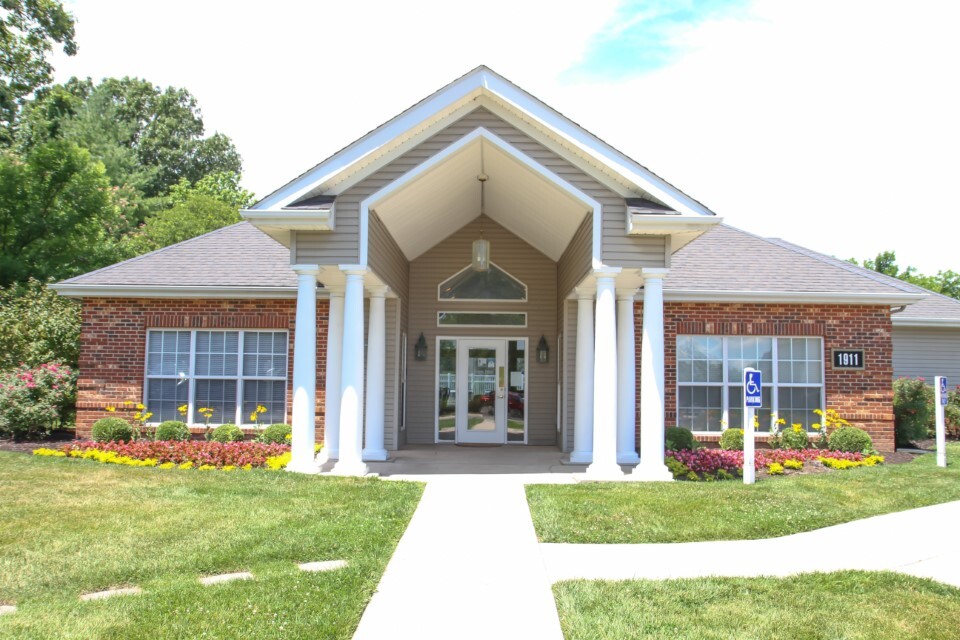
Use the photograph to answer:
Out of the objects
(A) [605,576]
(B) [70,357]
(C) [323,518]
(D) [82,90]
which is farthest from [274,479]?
(D) [82,90]

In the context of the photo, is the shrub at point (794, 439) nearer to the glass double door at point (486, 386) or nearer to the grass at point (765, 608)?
the glass double door at point (486, 386)

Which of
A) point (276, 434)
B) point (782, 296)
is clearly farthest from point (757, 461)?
point (276, 434)

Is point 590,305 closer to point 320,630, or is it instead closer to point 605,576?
point 605,576

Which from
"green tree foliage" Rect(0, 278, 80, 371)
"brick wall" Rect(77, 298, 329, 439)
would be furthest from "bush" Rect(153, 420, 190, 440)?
"green tree foliage" Rect(0, 278, 80, 371)

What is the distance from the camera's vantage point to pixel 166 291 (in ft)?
44.5

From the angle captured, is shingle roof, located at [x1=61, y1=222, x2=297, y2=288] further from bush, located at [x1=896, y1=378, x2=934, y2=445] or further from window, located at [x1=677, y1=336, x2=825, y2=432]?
bush, located at [x1=896, y1=378, x2=934, y2=445]

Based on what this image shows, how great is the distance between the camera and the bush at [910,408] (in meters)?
15.1

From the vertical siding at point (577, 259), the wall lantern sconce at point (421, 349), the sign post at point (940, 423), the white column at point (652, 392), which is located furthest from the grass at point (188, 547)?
the sign post at point (940, 423)

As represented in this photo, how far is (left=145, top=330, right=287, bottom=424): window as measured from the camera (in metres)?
13.8

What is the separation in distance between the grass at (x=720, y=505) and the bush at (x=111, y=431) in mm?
7650

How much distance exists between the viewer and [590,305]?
12.2 m

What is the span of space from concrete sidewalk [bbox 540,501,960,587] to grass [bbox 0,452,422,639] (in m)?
1.68

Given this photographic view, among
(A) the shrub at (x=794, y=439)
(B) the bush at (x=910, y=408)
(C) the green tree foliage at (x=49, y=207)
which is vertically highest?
(C) the green tree foliage at (x=49, y=207)

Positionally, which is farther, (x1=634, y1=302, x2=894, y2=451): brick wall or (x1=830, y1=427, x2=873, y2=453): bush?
(x1=634, y1=302, x2=894, y2=451): brick wall
